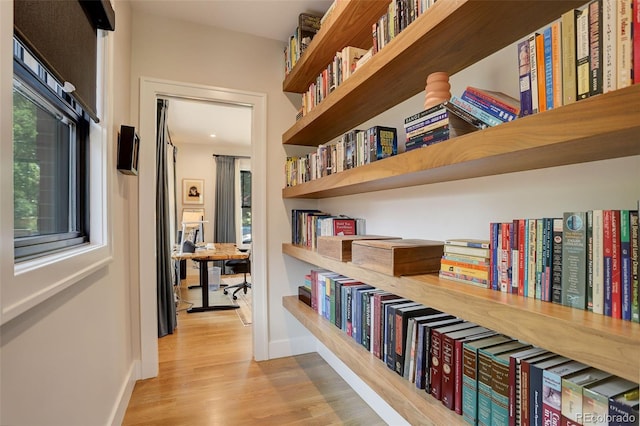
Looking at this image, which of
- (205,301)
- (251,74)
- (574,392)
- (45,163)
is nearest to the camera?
(574,392)

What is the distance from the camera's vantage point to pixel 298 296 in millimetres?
2535

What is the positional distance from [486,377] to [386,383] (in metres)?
0.41

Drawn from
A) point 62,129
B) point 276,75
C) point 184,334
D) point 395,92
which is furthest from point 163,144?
point 395,92

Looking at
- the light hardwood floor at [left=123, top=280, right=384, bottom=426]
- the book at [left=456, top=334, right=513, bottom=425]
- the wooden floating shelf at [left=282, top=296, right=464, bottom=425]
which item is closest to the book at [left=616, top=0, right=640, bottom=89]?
the book at [left=456, top=334, right=513, bottom=425]

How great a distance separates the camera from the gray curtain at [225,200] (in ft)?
20.6

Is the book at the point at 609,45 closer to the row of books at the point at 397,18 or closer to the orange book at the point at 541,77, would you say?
the orange book at the point at 541,77

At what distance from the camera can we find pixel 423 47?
3.74 ft

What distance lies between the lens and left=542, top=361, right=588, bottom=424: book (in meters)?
0.76

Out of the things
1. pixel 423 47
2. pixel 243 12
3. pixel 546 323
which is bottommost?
pixel 546 323

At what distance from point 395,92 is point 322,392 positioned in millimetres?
1846

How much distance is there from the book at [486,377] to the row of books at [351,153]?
865mm

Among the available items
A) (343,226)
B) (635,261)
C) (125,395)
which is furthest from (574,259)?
(125,395)

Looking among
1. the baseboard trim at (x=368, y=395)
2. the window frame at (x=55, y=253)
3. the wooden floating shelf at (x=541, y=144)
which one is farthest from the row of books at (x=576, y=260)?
the window frame at (x=55, y=253)

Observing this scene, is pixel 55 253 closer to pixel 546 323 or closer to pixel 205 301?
pixel 546 323
